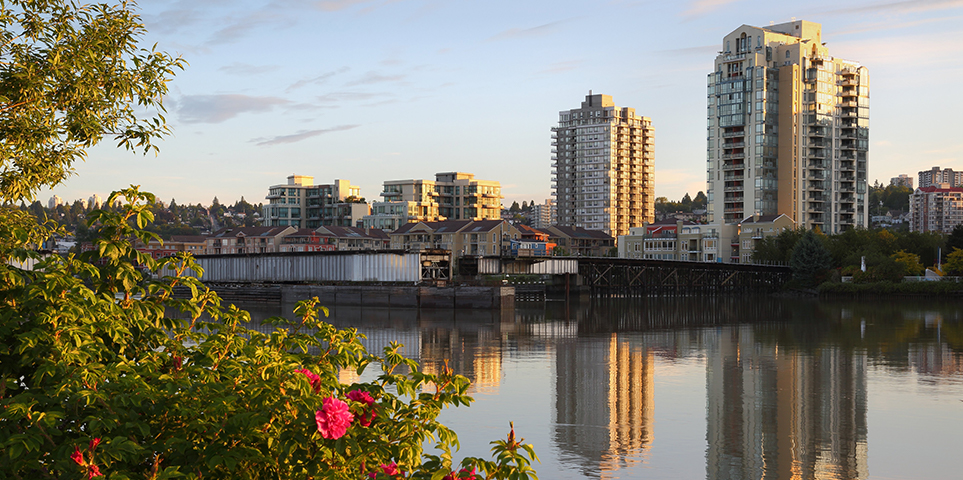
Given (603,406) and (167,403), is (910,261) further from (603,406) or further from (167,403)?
(167,403)

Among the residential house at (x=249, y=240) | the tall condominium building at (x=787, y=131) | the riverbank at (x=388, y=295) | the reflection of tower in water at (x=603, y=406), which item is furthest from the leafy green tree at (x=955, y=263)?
the residential house at (x=249, y=240)

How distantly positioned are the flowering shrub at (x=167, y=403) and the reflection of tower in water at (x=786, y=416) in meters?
10.8

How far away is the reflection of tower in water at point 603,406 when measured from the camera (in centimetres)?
1822

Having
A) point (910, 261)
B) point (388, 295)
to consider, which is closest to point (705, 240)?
point (910, 261)

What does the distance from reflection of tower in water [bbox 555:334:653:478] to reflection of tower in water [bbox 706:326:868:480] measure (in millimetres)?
1771

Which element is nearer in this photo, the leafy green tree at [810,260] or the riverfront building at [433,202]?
the leafy green tree at [810,260]

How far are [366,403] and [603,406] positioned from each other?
1835cm

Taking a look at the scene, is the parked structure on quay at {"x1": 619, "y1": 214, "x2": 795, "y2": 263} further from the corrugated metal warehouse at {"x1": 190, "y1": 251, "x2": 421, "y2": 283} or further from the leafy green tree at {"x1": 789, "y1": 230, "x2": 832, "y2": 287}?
the corrugated metal warehouse at {"x1": 190, "y1": 251, "x2": 421, "y2": 283}

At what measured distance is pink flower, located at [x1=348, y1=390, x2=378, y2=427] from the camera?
6562 millimetres

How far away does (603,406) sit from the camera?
79.3 ft

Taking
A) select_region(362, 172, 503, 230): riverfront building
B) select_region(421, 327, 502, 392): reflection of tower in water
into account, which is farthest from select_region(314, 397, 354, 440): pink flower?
select_region(362, 172, 503, 230): riverfront building

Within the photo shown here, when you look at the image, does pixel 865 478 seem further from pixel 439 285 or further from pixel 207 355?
pixel 439 285

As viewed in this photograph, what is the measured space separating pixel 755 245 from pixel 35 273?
131 metres

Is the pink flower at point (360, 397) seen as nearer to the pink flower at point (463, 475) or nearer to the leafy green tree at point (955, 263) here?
the pink flower at point (463, 475)
